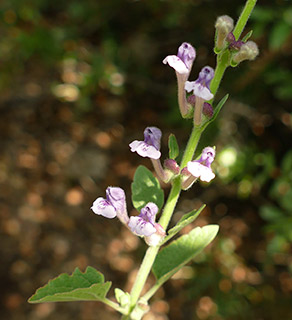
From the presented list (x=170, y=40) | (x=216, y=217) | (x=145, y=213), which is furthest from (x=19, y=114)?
(x=145, y=213)

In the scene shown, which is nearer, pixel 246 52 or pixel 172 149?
pixel 246 52

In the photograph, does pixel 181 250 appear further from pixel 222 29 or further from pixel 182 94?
pixel 222 29

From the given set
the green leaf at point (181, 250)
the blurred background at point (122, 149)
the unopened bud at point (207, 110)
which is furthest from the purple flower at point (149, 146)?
the blurred background at point (122, 149)

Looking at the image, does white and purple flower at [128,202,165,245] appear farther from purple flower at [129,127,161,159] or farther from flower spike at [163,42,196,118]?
flower spike at [163,42,196,118]

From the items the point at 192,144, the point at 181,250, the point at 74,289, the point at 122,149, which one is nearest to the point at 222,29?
the point at 192,144

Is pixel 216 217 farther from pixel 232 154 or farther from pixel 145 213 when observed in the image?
pixel 145 213

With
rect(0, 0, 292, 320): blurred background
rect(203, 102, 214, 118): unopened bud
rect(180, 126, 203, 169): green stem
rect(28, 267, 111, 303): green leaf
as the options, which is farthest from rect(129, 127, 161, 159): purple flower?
rect(0, 0, 292, 320): blurred background
